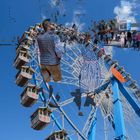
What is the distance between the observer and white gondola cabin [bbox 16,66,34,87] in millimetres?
18002

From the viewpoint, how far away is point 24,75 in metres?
18.2

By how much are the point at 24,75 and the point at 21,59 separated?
1055 mm

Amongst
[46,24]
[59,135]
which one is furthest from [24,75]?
[46,24]

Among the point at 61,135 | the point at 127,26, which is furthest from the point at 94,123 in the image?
the point at 61,135

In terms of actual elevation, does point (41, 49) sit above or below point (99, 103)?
above

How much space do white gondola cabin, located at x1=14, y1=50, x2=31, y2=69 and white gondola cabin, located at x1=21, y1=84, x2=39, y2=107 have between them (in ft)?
5.95

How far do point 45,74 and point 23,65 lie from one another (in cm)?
831

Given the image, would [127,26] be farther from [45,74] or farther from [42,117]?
[45,74]

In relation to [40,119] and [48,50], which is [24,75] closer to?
[40,119]

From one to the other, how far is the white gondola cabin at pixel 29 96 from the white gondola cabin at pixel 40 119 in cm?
79

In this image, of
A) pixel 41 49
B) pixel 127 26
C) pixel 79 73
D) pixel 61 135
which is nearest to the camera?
pixel 41 49

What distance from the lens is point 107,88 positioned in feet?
69.0

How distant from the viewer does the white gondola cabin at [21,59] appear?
1884cm

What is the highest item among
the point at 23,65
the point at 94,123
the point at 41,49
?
the point at 41,49
